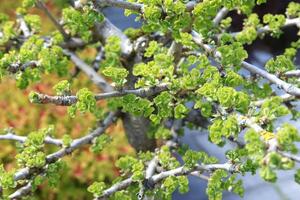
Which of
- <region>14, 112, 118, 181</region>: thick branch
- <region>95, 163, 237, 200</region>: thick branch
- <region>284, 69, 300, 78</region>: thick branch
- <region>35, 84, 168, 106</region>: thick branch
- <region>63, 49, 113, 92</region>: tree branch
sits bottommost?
<region>95, 163, 237, 200</region>: thick branch

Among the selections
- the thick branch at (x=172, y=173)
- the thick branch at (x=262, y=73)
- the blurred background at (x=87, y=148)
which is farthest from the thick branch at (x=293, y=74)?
the blurred background at (x=87, y=148)

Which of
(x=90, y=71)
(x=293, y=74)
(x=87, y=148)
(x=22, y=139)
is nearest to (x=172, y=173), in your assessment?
(x=293, y=74)

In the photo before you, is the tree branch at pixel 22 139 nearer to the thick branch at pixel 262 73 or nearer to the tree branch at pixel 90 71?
the tree branch at pixel 90 71

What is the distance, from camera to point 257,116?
1253mm

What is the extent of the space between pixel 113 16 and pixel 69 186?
165cm

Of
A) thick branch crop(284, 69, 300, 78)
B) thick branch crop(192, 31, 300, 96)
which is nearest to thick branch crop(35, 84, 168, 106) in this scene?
thick branch crop(192, 31, 300, 96)

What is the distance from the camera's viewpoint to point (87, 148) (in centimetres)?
346

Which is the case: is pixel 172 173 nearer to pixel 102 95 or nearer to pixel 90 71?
pixel 102 95

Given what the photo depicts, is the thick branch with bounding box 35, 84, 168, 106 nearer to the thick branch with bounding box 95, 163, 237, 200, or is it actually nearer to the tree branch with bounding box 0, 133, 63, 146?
the thick branch with bounding box 95, 163, 237, 200

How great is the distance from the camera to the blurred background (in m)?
3.23

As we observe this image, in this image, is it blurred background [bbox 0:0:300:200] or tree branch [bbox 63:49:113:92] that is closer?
tree branch [bbox 63:49:113:92]

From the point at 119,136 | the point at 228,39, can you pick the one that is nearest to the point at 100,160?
the point at 119,136

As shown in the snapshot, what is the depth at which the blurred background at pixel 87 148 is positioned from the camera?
3.23 metres

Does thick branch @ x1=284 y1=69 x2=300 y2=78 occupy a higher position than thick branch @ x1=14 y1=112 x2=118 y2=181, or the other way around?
thick branch @ x1=284 y1=69 x2=300 y2=78
